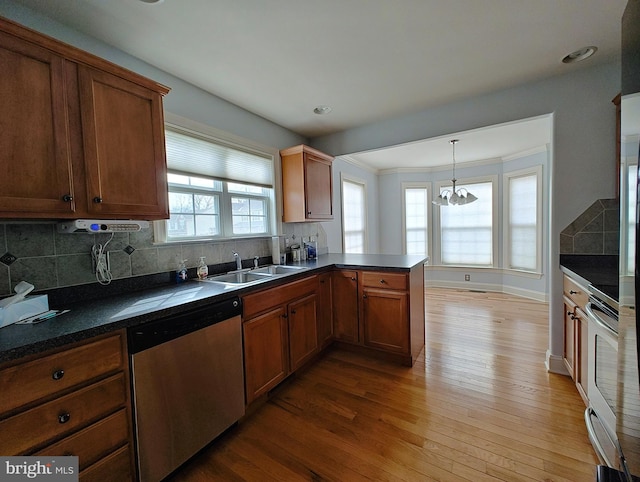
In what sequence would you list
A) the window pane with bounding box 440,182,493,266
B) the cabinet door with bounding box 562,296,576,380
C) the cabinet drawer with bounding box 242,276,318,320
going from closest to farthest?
the cabinet drawer with bounding box 242,276,318,320 → the cabinet door with bounding box 562,296,576,380 → the window pane with bounding box 440,182,493,266

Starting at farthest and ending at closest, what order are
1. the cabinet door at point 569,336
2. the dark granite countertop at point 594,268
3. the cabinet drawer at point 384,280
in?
1. the cabinet drawer at point 384,280
2. the cabinet door at point 569,336
3. the dark granite countertop at point 594,268

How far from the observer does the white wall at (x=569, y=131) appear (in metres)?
2.11

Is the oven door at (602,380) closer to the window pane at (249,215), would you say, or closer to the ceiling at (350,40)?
the ceiling at (350,40)

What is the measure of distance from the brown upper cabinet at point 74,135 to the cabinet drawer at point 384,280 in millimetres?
A: 1810

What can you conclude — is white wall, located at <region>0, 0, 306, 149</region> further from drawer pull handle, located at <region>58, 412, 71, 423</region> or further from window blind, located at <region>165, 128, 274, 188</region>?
drawer pull handle, located at <region>58, 412, 71, 423</region>

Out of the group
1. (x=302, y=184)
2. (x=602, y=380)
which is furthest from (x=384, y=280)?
(x=602, y=380)

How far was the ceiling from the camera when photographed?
1499mm

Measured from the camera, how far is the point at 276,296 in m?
2.08

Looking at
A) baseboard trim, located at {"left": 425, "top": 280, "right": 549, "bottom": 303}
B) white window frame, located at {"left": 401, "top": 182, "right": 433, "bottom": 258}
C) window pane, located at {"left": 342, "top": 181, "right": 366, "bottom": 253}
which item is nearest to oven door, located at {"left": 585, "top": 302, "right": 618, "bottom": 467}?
window pane, located at {"left": 342, "top": 181, "right": 366, "bottom": 253}

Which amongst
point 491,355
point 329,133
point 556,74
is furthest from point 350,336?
point 556,74

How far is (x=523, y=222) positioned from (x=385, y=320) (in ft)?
12.1

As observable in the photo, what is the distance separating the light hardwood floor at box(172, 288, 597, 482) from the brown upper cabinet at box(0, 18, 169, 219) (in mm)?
1549

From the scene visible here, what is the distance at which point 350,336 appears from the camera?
2762mm

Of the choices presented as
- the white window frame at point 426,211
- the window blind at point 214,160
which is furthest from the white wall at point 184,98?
the white window frame at point 426,211
